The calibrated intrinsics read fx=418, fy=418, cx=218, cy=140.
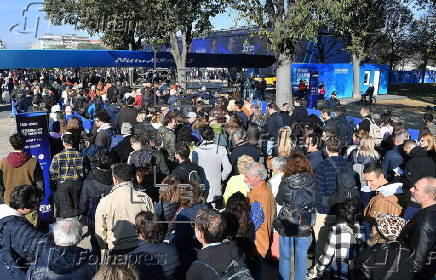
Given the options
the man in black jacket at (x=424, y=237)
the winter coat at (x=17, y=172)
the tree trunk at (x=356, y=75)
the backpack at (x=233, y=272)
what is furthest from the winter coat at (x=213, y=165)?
the tree trunk at (x=356, y=75)

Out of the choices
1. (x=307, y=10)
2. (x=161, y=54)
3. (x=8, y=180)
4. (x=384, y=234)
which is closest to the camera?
(x=384, y=234)

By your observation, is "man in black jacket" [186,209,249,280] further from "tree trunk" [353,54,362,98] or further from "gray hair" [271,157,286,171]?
"tree trunk" [353,54,362,98]

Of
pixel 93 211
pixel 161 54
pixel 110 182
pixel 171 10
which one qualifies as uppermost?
pixel 171 10

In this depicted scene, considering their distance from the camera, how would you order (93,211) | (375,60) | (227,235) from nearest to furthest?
(227,235)
(93,211)
(375,60)

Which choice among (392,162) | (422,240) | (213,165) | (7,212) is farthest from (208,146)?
(422,240)

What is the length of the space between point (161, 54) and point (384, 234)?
84.4 ft

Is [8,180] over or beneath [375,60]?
beneath

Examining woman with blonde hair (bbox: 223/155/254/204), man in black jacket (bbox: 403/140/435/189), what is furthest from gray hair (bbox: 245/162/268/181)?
man in black jacket (bbox: 403/140/435/189)

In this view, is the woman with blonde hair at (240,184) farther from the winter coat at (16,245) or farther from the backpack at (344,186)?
the winter coat at (16,245)

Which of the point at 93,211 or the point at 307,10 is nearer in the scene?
the point at 93,211

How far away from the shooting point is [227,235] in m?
3.89

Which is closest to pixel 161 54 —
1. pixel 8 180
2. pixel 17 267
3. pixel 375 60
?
pixel 8 180

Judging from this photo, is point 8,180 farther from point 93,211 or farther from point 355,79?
point 355,79

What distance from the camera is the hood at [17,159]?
5965 millimetres
